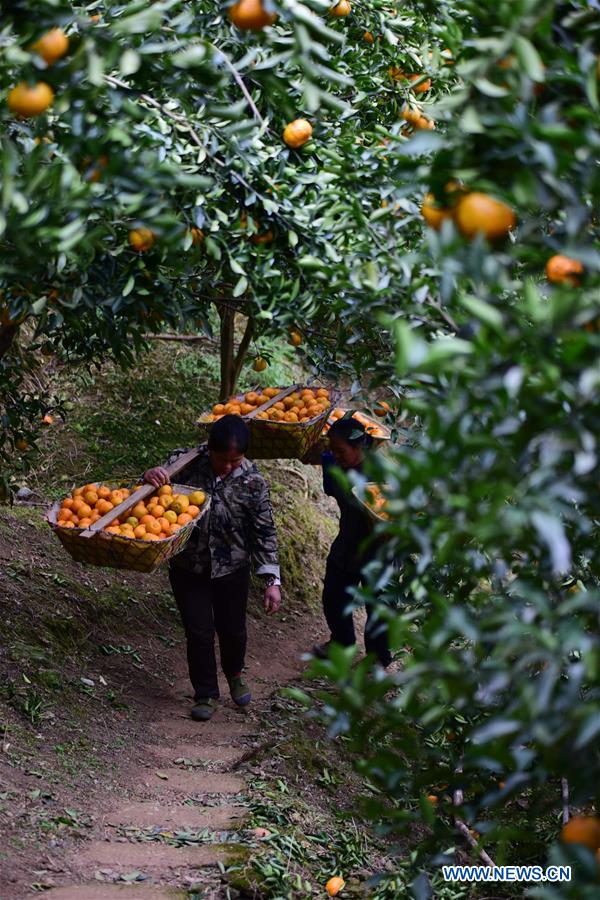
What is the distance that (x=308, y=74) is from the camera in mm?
2455

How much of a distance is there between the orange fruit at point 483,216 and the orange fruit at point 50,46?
0.97 metres

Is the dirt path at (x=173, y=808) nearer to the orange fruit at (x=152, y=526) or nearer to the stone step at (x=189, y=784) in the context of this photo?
the stone step at (x=189, y=784)

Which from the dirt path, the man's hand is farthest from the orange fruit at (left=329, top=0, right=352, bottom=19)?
the dirt path

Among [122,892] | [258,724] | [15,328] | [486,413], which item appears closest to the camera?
[486,413]

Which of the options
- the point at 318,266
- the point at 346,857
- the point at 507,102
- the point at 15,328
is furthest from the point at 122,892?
the point at 507,102

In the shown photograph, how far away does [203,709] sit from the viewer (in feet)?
17.7

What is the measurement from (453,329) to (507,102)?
685 millimetres

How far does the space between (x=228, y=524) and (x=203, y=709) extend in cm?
106

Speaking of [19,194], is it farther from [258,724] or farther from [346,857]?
[258,724]

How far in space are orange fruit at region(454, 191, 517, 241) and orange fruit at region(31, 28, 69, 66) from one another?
0.97m

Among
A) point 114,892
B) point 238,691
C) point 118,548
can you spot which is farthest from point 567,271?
point 238,691

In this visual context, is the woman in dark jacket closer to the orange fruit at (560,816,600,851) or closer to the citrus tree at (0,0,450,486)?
the citrus tree at (0,0,450,486)

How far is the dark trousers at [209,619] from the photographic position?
5.34m

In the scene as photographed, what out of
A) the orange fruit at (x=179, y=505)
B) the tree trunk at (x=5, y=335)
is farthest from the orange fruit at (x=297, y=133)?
the orange fruit at (x=179, y=505)
